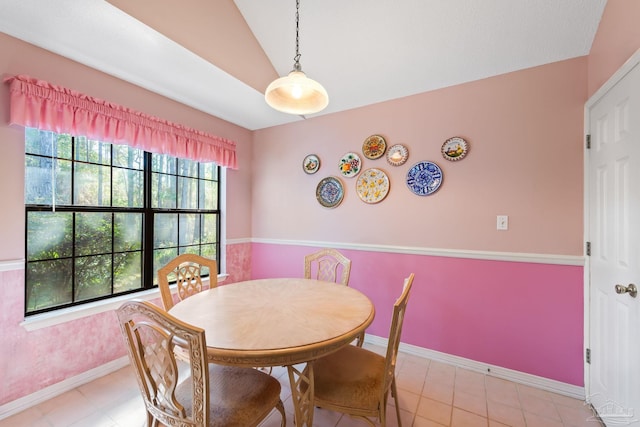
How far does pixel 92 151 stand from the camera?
6.78ft

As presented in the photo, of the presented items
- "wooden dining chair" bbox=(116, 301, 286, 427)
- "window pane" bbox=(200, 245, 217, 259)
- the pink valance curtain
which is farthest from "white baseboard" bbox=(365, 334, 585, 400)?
the pink valance curtain

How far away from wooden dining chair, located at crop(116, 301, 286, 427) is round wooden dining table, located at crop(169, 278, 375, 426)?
0.42 ft

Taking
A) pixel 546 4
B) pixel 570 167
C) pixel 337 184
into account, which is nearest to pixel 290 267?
pixel 337 184

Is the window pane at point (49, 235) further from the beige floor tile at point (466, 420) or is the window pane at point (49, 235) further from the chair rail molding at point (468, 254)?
the beige floor tile at point (466, 420)

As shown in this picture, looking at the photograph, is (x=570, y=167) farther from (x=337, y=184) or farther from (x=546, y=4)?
(x=337, y=184)

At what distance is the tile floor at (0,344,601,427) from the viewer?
159 centimetres

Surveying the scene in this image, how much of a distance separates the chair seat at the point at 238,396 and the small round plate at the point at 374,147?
2.03 metres

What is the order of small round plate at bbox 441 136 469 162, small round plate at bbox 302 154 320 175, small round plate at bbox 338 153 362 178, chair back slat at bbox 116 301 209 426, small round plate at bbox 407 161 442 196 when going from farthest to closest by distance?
1. small round plate at bbox 302 154 320 175
2. small round plate at bbox 338 153 362 178
3. small round plate at bbox 407 161 442 196
4. small round plate at bbox 441 136 469 162
5. chair back slat at bbox 116 301 209 426

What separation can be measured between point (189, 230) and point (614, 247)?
3367 millimetres

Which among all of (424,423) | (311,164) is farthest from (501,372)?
(311,164)

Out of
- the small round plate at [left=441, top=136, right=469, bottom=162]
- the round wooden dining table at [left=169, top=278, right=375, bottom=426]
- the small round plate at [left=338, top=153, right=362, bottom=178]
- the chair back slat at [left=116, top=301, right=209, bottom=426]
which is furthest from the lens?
the small round plate at [left=338, top=153, right=362, bottom=178]

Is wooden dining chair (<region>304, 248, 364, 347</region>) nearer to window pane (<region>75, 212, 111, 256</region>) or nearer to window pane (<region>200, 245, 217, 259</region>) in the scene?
window pane (<region>200, 245, 217, 259</region>)

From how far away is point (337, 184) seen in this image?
9.08 feet

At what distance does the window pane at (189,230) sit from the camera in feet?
9.04
